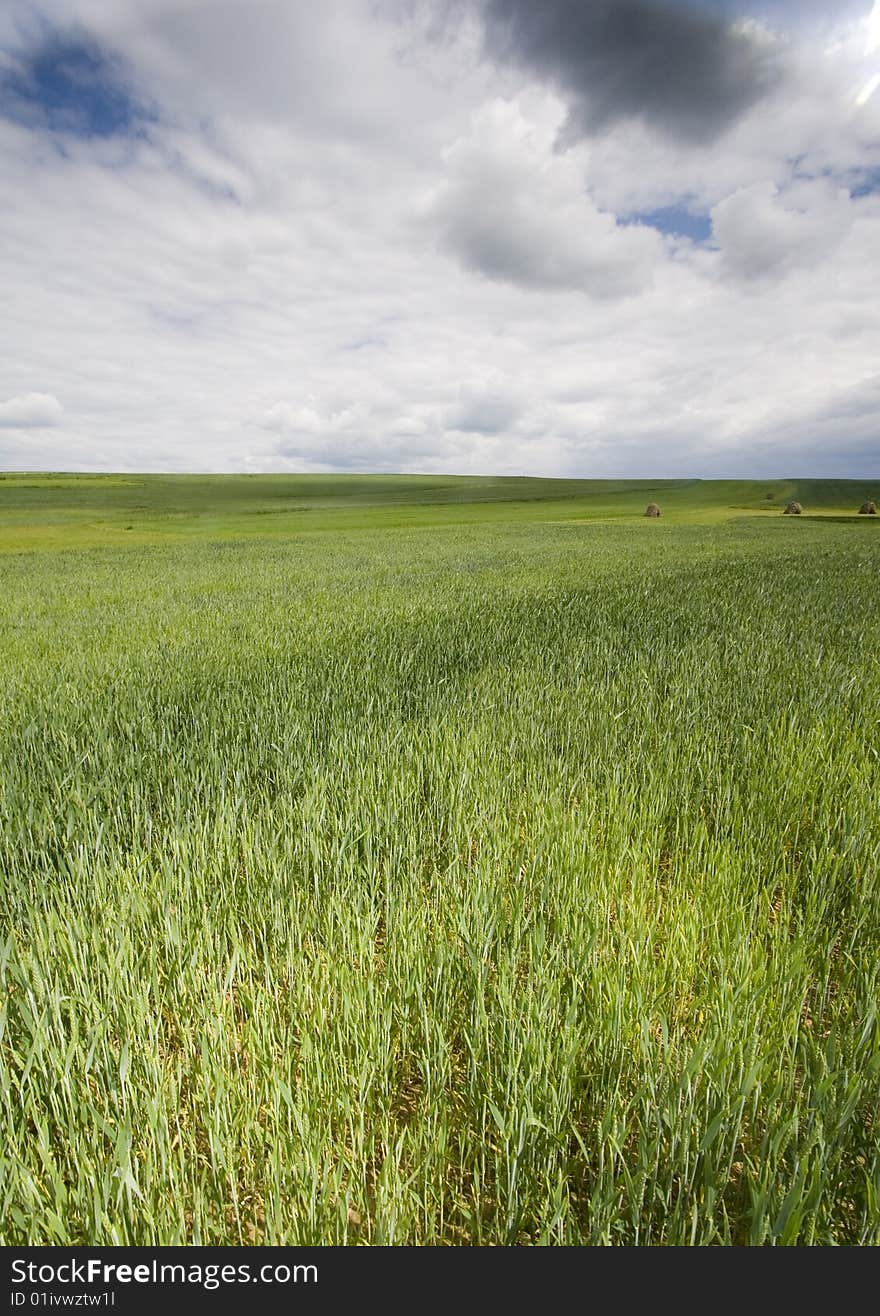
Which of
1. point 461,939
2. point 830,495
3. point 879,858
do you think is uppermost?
point 830,495

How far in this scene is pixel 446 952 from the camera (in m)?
1.98

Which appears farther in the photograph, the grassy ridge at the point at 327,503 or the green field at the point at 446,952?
the grassy ridge at the point at 327,503

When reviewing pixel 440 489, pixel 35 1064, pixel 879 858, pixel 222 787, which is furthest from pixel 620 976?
pixel 440 489

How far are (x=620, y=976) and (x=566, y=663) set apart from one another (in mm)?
4078

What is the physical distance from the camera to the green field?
137 cm

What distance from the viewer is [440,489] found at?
11838 centimetres

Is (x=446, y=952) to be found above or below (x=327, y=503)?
below

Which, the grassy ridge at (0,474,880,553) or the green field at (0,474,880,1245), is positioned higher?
the grassy ridge at (0,474,880,553)

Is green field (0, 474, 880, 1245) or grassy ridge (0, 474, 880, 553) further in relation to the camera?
grassy ridge (0, 474, 880, 553)

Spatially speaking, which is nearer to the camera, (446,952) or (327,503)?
(446,952)

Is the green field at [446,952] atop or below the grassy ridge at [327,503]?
below

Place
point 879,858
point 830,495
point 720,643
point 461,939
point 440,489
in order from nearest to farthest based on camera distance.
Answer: point 461,939 < point 879,858 < point 720,643 < point 830,495 < point 440,489

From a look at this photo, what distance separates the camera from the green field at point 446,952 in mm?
1368

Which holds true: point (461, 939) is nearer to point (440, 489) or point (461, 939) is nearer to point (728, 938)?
point (728, 938)
